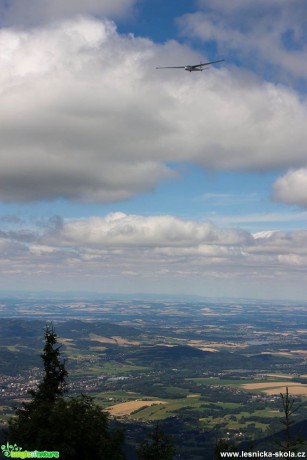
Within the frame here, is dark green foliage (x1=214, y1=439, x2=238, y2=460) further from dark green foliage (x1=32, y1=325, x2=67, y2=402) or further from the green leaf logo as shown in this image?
the green leaf logo

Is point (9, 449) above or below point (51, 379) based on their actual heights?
below

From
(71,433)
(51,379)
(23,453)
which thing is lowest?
(23,453)

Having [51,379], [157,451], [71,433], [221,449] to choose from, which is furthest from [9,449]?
[221,449]

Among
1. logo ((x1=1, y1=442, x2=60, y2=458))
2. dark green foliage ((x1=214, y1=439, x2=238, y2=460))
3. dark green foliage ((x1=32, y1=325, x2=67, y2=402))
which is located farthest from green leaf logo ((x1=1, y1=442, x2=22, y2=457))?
dark green foliage ((x1=214, y1=439, x2=238, y2=460))

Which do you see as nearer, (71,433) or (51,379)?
(71,433)

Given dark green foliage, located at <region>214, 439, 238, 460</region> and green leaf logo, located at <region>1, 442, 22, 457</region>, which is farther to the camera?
dark green foliage, located at <region>214, 439, 238, 460</region>

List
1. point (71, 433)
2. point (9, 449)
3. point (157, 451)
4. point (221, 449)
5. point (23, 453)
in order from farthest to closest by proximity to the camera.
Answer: point (221, 449)
point (157, 451)
point (9, 449)
point (23, 453)
point (71, 433)

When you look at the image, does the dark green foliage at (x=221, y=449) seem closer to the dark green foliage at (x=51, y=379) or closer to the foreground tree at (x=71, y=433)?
the foreground tree at (x=71, y=433)

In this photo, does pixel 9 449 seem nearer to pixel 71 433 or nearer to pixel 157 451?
pixel 71 433

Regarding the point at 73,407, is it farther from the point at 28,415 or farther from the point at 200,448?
the point at 200,448
